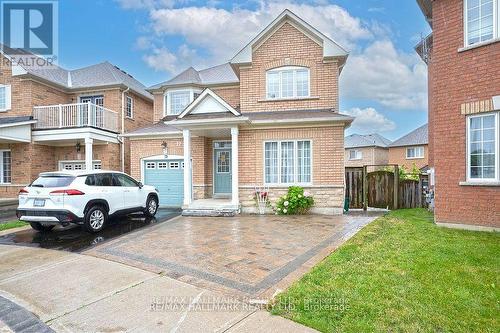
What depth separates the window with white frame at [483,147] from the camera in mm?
7621

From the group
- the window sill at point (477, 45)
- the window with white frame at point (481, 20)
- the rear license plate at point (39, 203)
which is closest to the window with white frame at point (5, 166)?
the rear license plate at point (39, 203)

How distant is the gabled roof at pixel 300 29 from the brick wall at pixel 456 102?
174 inches

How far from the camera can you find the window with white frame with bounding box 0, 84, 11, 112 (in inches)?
679

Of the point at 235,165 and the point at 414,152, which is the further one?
the point at 414,152

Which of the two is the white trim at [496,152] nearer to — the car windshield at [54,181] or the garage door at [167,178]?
the car windshield at [54,181]

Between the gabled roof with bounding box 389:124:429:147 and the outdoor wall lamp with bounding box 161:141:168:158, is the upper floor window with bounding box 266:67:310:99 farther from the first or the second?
the gabled roof with bounding box 389:124:429:147

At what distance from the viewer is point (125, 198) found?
33.3 feet

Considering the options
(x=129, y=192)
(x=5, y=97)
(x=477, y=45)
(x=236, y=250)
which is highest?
(x=5, y=97)

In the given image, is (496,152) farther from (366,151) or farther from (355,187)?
(366,151)

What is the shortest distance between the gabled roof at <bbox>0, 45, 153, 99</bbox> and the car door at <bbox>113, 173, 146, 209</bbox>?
9631 mm

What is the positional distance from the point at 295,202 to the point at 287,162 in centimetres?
178

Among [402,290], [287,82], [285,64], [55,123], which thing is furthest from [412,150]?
[402,290]

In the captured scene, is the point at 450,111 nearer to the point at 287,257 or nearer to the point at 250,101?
the point at 287,257

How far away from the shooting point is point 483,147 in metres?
7.85
